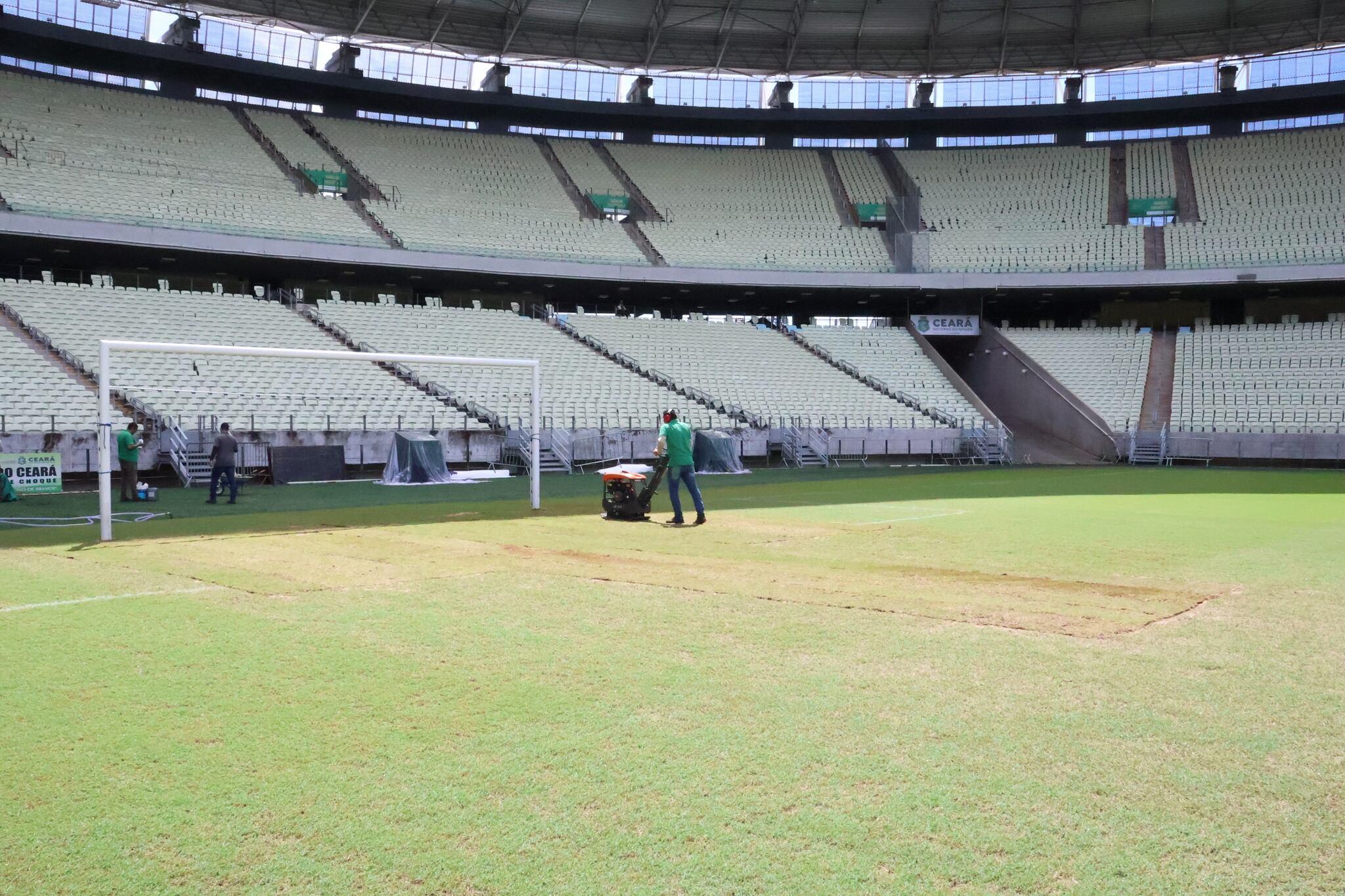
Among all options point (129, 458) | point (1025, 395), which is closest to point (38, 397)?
point (129, 458)

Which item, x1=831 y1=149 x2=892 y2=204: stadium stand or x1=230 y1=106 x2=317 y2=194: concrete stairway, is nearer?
x1=230 y1=106 x2=317 y2=194: concrete stairway

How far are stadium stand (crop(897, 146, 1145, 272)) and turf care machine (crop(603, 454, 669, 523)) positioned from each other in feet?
113

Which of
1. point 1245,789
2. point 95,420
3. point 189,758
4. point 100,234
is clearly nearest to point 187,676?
point 189,758

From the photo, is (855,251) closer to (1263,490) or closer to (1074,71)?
(1074,71)

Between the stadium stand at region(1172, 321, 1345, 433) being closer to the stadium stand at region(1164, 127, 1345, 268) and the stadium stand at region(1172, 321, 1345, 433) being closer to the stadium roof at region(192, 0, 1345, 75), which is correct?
the stadium stand at region(1164, 127, 1345, 268)

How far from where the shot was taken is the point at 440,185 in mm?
44625

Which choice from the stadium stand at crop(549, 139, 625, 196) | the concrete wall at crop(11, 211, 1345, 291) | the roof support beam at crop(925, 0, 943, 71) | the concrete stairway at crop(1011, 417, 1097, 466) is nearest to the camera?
the concrete wall at crop(11, 211, 1345, 291)

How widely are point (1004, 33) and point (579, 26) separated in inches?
833

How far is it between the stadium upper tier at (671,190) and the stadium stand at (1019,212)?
0.12 meters

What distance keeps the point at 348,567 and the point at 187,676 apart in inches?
174

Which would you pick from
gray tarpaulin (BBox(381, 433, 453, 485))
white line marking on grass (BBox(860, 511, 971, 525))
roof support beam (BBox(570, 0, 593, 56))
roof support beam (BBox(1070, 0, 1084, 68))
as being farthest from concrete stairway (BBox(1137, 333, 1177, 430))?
roof support beam (BBox(570, 0, 593, 56))

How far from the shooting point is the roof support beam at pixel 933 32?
45250 mm

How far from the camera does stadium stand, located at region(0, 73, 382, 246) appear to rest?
110 feet

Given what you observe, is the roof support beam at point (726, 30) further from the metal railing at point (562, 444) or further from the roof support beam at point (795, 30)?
the metal railing at point (562, 444)
